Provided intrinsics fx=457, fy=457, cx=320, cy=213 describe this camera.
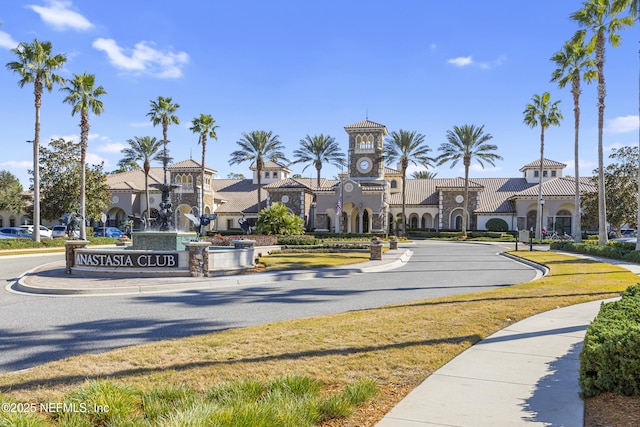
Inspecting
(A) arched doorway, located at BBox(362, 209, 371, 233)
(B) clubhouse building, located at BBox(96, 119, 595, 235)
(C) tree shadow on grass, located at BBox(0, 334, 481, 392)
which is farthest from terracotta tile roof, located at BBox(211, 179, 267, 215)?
(C) tree shadow on grass, located at BBox(0, 334, 481, 392)

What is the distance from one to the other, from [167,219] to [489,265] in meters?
15.3

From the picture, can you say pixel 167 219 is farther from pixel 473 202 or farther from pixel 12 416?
pixel 473 202

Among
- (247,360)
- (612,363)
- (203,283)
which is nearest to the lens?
(612,363)

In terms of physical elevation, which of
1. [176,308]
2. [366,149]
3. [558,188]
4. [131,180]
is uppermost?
[366,149]

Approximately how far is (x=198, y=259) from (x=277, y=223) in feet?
66.6

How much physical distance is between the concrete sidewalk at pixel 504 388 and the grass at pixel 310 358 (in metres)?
0.25

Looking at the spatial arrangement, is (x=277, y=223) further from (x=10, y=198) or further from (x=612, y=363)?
(x=10, y=198)

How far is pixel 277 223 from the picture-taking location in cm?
3616

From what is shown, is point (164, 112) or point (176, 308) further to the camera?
point (164, 112)

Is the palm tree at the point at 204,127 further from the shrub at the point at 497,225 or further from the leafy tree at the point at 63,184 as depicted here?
the shrub at the point at 497,225

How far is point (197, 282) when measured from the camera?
1448 centimetres

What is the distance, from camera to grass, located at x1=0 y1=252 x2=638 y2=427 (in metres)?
4.95

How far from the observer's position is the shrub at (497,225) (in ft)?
177

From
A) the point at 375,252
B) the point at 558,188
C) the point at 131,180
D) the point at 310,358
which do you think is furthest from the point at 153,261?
the point at 558,188
